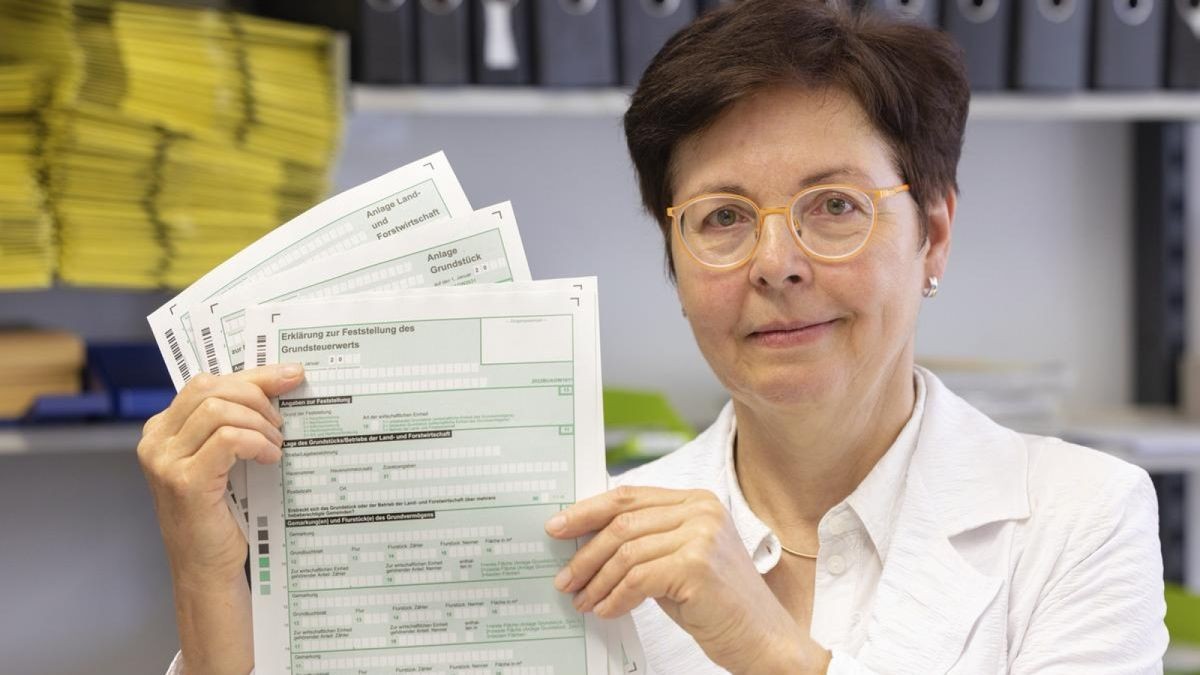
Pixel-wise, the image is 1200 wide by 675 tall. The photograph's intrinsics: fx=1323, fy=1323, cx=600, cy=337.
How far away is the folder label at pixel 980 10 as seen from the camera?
2.02 m

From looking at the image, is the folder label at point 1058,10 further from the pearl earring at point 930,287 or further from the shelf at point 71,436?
the shelf at point 71,436

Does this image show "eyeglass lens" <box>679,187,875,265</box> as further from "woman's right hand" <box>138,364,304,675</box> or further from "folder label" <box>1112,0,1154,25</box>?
"folder label" <box>1112,0,1154,25</box>

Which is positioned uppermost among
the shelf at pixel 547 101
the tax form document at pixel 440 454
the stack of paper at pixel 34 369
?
the shelf at pixel 547 101

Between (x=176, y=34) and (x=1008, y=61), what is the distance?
1247 millimetres

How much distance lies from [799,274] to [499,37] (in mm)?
913

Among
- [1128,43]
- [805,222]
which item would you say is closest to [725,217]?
[805,222]

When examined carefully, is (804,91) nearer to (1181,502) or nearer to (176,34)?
(176,34)

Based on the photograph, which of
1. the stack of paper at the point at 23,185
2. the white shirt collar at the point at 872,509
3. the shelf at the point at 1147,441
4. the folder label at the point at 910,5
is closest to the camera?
the white shirt collar at the point at 872,509

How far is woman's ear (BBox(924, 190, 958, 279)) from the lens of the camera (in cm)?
127

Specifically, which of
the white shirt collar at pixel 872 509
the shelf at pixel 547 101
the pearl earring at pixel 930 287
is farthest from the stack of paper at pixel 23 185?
the pearl earring at pixel 930 287

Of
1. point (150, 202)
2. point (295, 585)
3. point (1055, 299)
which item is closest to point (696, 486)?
point (295, 585)

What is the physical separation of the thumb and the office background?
37.2 inches

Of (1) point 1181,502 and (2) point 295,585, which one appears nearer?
(2) point 295,585

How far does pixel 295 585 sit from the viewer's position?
3.49 feet
